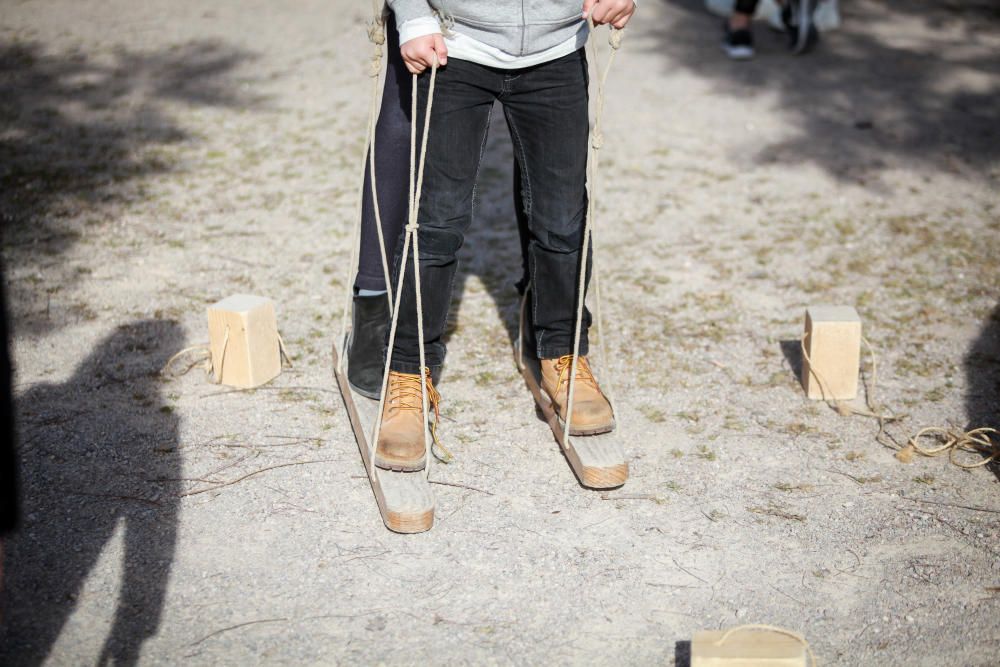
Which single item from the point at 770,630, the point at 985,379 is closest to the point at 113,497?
the point at 770,630

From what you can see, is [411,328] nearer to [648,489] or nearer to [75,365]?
[648,489]

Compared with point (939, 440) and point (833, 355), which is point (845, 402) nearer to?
point (833, 355)

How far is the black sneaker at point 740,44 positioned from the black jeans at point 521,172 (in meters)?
4.55

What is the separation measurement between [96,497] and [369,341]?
2.93ft

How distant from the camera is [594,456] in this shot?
114 inches

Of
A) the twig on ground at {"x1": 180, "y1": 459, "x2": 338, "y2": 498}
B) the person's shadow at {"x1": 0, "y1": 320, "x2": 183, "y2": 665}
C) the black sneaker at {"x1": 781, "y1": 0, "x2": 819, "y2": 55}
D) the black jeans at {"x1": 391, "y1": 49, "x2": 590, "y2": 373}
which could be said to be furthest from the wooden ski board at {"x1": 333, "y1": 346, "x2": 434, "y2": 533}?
the black sneaker at {"x1": 781, "y1": 0, "x2": 819, "y2": 55}

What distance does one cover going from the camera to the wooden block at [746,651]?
207 centimetres

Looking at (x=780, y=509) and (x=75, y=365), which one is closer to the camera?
(x=780, y=509)

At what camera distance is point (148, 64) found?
7.06 m

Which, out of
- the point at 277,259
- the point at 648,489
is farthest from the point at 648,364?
the point at 277,259

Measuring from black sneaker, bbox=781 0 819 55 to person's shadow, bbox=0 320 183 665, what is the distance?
5028 millimetres

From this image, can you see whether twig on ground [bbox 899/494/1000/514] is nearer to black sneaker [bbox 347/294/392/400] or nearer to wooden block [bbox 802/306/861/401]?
wooden block [bbox 802/306/861/401]

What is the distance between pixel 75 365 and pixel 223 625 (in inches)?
60.6

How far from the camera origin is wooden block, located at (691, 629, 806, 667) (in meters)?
2.07
